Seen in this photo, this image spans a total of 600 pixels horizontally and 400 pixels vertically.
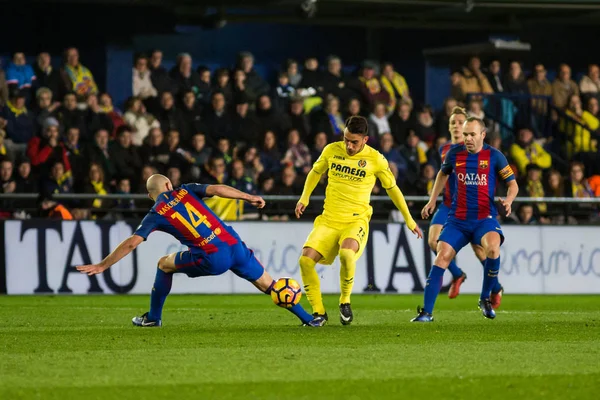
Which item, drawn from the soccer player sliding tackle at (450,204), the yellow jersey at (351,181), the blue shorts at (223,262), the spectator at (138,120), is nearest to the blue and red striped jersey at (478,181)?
the soccer player sliding tackle at (450,204)

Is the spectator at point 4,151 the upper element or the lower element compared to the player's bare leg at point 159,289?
upper

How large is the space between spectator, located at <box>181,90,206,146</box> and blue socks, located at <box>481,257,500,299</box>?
28.7 feet

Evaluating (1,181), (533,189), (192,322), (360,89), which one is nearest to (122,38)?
(360,89)

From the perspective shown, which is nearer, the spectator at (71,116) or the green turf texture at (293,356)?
the green turf texture at (293,356)

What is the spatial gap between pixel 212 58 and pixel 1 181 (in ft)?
25.9

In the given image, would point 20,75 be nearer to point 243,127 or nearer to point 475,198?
point 243,127

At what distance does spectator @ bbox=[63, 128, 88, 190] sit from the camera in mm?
18984

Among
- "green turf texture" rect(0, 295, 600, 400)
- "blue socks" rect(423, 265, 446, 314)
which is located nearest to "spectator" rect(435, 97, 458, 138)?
"green turf texture" rect(0, 295, 600, 400)

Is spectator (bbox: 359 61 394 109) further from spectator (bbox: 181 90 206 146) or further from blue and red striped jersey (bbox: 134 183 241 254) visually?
blue and red striped jersey (bbox: 134 183 241 254)

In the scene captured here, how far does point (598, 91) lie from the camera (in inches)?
981

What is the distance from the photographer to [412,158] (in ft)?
70.8

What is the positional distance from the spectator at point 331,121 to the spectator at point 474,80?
3.47 m

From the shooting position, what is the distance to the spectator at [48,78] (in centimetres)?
2034

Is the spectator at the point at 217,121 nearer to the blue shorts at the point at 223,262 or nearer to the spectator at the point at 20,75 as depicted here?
the spectator at the point at 20,75
